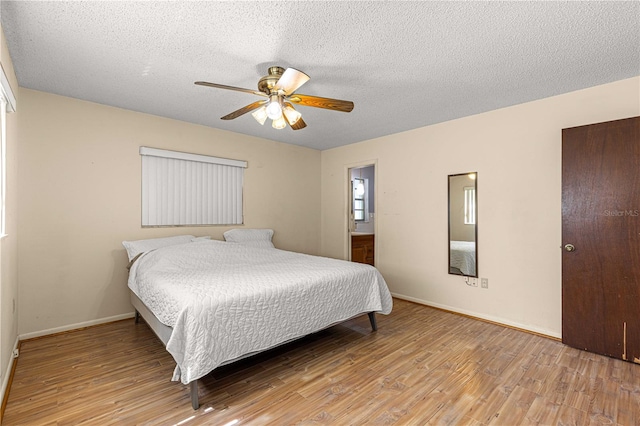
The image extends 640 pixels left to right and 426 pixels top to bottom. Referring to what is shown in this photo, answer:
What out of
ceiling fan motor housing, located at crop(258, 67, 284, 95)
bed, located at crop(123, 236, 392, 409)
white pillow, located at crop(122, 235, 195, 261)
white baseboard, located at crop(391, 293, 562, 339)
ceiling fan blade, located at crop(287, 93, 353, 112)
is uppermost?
ceiling fan motor housing, located at crop(258, 67, 284, 95)

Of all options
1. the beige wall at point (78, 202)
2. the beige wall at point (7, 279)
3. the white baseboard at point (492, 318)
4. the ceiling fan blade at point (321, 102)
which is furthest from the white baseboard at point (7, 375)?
the white baseboard at point (492, 318)

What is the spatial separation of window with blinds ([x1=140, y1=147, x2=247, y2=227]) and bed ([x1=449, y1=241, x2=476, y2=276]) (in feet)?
9.34

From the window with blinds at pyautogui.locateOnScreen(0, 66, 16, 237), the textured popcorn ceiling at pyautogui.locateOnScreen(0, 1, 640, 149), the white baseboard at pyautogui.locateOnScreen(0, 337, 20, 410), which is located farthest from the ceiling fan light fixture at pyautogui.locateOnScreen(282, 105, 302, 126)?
the white baseboard at pyautogui.locateOnScreen(0, 337, 20, 410)

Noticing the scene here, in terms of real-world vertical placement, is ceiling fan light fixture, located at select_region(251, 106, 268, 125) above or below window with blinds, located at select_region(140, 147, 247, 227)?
above

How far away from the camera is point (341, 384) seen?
84.7 inches

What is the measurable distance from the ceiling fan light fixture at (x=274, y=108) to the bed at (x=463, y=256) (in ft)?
8.65

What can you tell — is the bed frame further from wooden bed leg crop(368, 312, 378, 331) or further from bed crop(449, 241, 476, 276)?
bed crop(449, 241, 476, 276)

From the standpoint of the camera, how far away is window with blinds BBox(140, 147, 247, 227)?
357 centimetres

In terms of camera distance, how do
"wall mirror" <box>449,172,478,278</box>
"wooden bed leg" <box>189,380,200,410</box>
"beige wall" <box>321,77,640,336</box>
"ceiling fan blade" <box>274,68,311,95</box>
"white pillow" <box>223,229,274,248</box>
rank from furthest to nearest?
1. "white pillow" <box>223,229,274,248</box>
2. "wall mirror" <box>449,172,478,278</box>
3. "beige wall" <box>321,77,640,336</box>
4. "ceiling fan blade" <box>274,68,311,95</box>
5. "wooden bed leg" <box>189,380,200,410</box>

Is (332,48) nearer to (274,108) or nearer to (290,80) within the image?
(290,80)

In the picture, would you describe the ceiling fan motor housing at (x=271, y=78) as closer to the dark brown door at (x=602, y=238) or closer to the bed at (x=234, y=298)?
the bed at (x=234, y=298)

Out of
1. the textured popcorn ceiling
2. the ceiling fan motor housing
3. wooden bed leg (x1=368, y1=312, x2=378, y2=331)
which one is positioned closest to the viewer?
the textured popcorn ceiling

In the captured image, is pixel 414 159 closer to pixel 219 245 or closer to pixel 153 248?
pixel 219 245

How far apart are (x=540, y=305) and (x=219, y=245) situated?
11.0 feet
